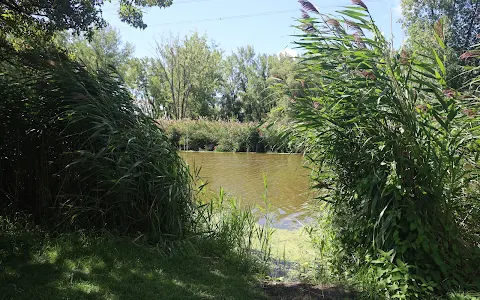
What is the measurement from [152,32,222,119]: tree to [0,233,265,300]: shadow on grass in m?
28.5

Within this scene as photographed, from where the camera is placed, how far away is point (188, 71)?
113 ft

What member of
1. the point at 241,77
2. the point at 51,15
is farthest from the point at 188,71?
the point at 51,15

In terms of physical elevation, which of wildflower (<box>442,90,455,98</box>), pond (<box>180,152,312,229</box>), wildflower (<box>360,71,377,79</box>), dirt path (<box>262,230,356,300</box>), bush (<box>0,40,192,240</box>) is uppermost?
wildflower (<box>360,71,377,79</box>)

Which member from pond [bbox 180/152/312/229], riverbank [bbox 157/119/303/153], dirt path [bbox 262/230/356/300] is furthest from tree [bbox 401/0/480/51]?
dirt path [bbox 262/230/356/300]

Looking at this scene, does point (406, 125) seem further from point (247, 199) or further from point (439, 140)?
point (247, 199)

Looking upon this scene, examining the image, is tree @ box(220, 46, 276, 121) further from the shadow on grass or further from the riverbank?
the shadow on grass

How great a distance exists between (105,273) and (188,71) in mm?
32984

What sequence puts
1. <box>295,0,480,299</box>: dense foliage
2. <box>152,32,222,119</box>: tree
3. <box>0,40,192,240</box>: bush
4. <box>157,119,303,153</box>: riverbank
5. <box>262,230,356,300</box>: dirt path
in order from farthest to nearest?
1. <box>152,32,222,119</box>: tree
2. <box>157,119,303,153</box>: riverbank
3. <box>0,40,192,240</box>: bush
4. <box>262,230,356,300</box>: dirt path
5. <box>295,0,480,299</box>: dense foliage

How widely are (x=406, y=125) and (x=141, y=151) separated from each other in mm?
2521

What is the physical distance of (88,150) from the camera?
366cm

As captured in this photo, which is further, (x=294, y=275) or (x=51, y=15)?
(x=51, y=15)

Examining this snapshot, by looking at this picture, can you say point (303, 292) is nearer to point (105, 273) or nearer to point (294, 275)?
point (294, 275)

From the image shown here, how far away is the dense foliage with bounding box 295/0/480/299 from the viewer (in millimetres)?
2693

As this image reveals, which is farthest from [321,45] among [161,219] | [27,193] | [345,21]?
[27,193]
